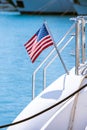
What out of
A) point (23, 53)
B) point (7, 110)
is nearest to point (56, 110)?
point (7, 110)

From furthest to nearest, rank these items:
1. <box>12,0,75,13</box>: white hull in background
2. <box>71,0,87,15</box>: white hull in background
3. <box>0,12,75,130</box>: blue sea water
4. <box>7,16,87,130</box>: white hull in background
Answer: <box>12,0,75,13</box>: white hull in background < <box>71,0,87,15</box>: white hull in background < <box>0,12,75,130</box>: blue sea water < <box>7,16,87,130</box>: white hull in background

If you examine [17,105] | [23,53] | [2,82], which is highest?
[17,105]

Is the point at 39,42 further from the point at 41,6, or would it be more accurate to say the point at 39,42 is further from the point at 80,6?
the point at 41,6

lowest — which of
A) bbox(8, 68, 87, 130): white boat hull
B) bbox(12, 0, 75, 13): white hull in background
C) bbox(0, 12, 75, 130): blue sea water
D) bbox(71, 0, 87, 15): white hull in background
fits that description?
bbox(12, 0, 75, 13): white hull in background

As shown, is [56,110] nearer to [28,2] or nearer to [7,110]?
[7,110]

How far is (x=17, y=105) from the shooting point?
7.21 meters

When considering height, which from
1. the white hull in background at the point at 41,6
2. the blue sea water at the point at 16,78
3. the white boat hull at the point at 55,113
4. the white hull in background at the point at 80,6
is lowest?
the white hull in background at the point at 41,6

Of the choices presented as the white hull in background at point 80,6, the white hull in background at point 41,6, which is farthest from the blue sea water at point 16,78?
the white hull in background at point 41,6

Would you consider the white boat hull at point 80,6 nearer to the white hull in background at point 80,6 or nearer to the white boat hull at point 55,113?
the white hull in background at point 80,6

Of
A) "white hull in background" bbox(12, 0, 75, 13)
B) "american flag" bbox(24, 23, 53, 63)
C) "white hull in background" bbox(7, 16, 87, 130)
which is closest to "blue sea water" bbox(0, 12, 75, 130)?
"american flag" bbox(24, 23, 53, 63)

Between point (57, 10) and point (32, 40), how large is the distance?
36629mm

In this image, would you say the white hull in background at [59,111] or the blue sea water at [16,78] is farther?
the blue sea water at [16,78]

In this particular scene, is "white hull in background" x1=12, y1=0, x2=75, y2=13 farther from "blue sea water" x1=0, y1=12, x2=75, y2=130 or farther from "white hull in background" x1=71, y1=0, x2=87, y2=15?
"blue sea water" x1=0, y1=12, x2=75, y2=130

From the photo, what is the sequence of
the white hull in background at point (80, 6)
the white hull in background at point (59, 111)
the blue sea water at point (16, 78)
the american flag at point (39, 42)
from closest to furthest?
the white hull in background at point (59, 111) < the american flag at point (39, 42) < the blue sea water at point (16, 78) < the white hull in background at point (80, 6)
